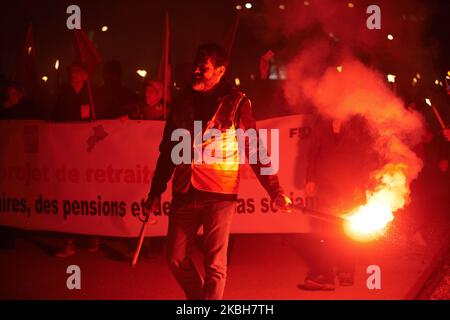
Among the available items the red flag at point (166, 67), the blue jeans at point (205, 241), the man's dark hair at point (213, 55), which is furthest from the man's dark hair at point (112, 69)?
the blue jeans at point (205, 241)

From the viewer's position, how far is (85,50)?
28.7 ft

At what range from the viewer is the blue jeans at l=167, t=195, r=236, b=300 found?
4781mm

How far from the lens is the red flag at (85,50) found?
8.54 m

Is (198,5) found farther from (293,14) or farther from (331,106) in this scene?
(331,106)

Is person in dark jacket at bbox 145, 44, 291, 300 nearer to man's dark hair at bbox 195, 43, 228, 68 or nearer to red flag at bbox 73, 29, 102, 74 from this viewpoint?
man's dark hair at bbox 195, 43, 228, 68

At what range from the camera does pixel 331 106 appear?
21.8 feet

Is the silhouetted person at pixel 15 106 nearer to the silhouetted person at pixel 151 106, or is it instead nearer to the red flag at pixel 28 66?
the silhouetted person at pixel 151 106

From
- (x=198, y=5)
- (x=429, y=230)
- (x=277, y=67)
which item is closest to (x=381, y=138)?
(x=429, y=230)

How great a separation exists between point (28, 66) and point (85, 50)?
163 cm

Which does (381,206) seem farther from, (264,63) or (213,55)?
(264,63)

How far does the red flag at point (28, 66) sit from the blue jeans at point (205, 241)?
19.2 ft

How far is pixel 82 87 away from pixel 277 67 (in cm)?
679

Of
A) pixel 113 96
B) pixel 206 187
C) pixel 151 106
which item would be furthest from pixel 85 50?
pixel 206 187

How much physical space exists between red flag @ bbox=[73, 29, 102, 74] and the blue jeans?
14.2ft
